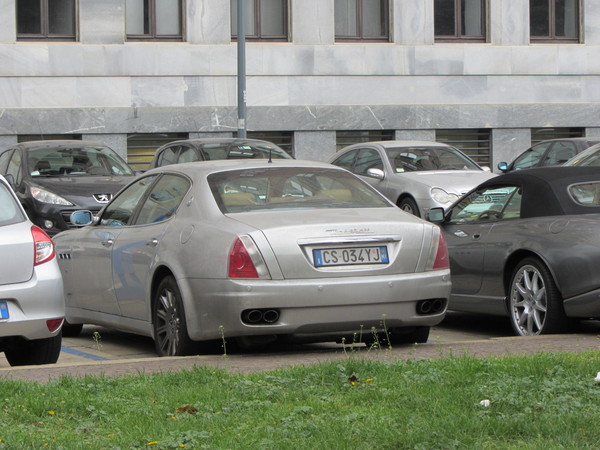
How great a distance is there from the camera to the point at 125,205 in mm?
10414

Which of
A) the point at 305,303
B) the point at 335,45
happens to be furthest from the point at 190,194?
the point at 335,45

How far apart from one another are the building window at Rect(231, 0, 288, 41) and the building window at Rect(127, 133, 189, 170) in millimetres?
3283

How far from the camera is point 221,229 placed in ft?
28.6

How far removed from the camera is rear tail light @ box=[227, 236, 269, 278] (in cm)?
848

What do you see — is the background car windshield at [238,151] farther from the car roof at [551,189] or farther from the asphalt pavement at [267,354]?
the car roof at [551,189]

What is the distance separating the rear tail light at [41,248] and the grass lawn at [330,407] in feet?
6.08

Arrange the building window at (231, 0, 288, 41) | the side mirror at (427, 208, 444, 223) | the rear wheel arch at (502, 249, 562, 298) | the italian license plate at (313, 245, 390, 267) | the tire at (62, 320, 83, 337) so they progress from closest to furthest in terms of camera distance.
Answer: the italian license plate at (313, 245, 390, 267), the rear wheel arch at (502, 249, 562, 298), the tire at (62, 320, 83, 337), the side mirror at (427, 208, 444, 223), the building window at (231, 0, 288, 41)

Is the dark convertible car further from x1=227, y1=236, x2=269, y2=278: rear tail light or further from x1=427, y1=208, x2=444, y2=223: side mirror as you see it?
x1=227, y1=236, x2=269, y2=278: rear tail light

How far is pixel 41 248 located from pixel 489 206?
13.9 feet

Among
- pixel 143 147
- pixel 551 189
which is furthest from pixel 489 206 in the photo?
pixel 143 147

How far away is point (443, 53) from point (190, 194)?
23466mm

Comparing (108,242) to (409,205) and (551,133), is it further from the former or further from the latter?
(551,133)

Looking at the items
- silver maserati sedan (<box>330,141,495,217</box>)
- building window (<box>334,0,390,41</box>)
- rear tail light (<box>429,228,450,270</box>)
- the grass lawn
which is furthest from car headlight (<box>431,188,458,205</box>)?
building window (<box>334,0,390,41</box>)

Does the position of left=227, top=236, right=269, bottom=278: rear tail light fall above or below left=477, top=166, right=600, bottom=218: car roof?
below
